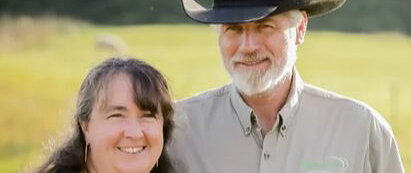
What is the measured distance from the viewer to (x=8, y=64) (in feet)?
43.3

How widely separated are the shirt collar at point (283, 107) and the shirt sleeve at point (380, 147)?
0.28 meters

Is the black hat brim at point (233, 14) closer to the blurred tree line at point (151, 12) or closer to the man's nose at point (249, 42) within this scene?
the man's nose at point (249, 42)

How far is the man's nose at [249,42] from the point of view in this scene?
10.5 ft

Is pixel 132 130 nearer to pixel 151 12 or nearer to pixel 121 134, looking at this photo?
pixel 121 134

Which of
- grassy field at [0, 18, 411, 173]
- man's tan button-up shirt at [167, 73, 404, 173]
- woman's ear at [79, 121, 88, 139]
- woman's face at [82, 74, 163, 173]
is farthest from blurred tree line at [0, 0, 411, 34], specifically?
woman's face at [82, 74, 163, 173]

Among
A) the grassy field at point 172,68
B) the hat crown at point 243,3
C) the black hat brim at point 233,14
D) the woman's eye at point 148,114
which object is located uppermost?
the hat crown at point 243,3

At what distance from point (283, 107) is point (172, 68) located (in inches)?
391

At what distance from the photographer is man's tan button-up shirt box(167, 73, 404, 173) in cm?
333

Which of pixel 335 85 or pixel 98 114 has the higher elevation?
pixel 98 114

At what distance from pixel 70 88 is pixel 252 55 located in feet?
30.7

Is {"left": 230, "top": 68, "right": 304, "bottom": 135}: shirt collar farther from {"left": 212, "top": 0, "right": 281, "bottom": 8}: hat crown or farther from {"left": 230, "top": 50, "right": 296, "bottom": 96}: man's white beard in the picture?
{"left": 212, "top": 0, "right": 281, "bottom": 8}: hat crown

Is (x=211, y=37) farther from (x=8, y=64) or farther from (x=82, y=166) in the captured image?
(x=82, y=166)

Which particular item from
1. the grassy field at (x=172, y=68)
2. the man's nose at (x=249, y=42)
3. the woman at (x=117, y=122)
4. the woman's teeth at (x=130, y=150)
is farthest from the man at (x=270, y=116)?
the grassy field at (x=172, y=68)

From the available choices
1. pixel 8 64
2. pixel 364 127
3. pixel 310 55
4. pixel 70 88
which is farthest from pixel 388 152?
pixel 310 55
